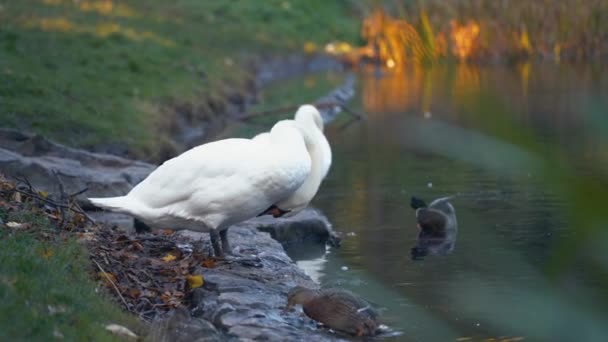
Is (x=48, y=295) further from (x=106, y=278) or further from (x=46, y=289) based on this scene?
(x=106, y=278)

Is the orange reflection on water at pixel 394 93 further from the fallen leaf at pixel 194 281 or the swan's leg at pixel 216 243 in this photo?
the fallen leaf at pixel 194 281

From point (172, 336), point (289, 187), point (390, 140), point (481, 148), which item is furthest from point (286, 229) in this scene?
point (481, 148)

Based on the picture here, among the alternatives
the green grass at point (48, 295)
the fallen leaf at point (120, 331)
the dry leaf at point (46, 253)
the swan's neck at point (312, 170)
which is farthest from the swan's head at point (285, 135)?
the fallen leaf at point (120, 331)

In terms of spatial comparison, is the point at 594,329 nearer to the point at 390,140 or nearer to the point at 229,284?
the point at 229,284

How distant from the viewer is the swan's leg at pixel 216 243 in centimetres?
687

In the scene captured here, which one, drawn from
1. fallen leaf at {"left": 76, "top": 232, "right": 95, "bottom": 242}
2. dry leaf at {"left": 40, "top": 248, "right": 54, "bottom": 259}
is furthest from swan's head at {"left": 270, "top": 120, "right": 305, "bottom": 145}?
dry leaf at {"left": 40, "top": 248, "right": 54, "bottom": 259}

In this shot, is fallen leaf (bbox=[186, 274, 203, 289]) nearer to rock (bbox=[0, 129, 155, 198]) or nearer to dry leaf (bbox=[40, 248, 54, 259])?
dry leaf (bbox=[40, 248, 54, 259])

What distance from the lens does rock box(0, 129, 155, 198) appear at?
8.86 meters

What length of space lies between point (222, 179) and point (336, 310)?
1127 millimetres

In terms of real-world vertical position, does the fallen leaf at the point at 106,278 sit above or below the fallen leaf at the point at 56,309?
below

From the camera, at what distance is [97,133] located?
13469 mm

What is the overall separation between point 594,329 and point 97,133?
12.1 m

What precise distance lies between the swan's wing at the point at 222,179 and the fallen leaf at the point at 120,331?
167cm

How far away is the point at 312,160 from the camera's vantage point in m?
7.72
